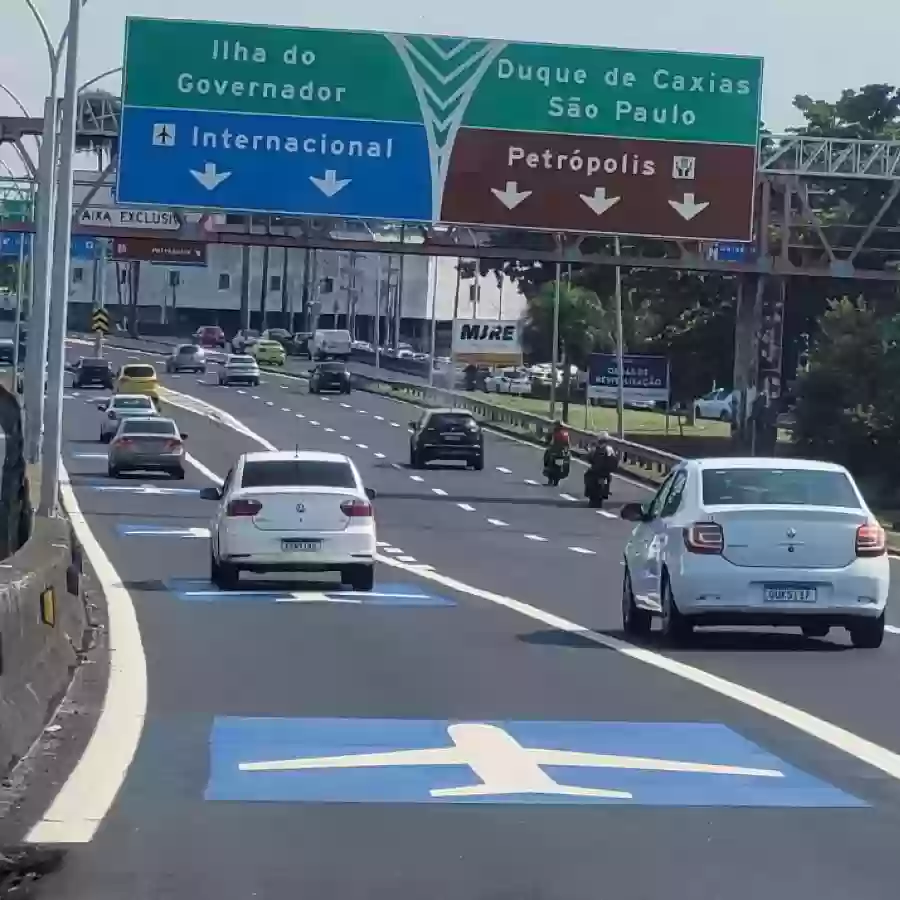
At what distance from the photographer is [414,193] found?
4478cm

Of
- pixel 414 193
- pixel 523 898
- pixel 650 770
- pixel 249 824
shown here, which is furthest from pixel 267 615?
pixel 414 193

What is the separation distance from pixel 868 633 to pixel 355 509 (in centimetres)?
831

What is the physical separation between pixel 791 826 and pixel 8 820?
3.22 metres

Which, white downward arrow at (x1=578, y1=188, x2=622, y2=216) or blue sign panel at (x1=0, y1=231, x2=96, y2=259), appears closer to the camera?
white downward arrow at (x1=578, y1=188, x2=622, y2=216)

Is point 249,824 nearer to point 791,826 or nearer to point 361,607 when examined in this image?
point 791,826

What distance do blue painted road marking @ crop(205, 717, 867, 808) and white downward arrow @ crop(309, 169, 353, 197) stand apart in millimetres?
31300

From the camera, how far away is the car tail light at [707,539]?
61.9 feet

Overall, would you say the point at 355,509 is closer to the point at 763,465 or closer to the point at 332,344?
the point at 763,465

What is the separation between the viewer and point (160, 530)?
3984 cm

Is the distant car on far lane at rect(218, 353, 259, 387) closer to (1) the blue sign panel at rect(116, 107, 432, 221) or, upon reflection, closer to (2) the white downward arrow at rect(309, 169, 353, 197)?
(1) the blue sign panel at rect(116, 107, 432, 221)

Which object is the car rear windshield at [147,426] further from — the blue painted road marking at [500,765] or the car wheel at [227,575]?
the blue painted road marking at [500,765]

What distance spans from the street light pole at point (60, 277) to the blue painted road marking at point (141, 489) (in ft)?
44.8

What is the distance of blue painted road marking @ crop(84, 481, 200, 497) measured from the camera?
52875 millimetres

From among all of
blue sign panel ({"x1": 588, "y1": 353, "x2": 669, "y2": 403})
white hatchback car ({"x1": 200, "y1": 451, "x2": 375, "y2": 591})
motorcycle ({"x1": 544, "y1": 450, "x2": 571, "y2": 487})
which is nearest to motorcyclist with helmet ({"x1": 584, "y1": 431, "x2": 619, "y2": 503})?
motorcycle ({"x1": 544, "y1": 450, "x2": 571, "y2": 487})
